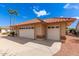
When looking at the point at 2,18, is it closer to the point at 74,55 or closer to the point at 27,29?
the point at 27,29

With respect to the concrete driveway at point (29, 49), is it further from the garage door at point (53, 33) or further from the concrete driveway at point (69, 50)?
the garage door at point (53, 33)

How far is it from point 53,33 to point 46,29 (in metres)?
1.42

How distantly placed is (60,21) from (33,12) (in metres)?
5.39

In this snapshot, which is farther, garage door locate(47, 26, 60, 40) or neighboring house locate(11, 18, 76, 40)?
garage door locate(47, 26, 60, 40)

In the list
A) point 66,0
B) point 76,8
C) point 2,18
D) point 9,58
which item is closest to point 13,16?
point 2,18

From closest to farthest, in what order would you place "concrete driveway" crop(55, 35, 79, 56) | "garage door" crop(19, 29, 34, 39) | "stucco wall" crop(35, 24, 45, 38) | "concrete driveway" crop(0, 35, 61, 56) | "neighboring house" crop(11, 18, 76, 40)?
"concrete driveway" crop(55, 35, 79, 56) → "concrete driveway" crop(0, 35, 61, 56) → "neighboring house" crop(11, 18, 76, 40) → "stucco wall" crop(35, 24, 45, 38) → "garage door" crop(19, 29, 34, 39)

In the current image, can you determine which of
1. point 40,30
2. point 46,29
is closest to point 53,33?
point 46,29

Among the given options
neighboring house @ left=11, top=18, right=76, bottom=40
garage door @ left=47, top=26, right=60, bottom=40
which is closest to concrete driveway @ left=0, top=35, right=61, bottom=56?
garage door @ left=47, top=26, right=60, bottom=40

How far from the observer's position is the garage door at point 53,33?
16.4 metres

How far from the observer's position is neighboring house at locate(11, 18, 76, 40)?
631 inches

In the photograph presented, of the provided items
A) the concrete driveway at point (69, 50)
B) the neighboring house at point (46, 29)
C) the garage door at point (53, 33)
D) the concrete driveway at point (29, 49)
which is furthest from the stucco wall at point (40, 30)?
the concrete driveway at point (69, 50)

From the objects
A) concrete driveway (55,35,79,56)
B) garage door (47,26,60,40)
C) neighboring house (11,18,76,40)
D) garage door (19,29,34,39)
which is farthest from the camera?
garage door (19,29,34,39)

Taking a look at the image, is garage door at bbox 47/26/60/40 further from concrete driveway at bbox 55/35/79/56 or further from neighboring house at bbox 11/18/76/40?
concrete driveway at bbox 55/35/79/56

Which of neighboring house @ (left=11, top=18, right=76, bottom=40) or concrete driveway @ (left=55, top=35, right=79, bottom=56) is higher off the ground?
neighboring house @ (left=11, top=18, right=76, bottom=40)
